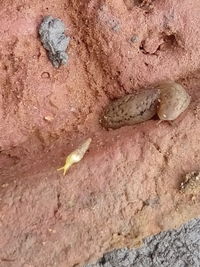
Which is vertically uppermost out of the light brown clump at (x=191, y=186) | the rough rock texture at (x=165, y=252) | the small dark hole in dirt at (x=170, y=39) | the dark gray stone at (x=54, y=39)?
the dark gray stone at (x=54, y=39)

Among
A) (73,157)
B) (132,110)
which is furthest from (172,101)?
(73,157)

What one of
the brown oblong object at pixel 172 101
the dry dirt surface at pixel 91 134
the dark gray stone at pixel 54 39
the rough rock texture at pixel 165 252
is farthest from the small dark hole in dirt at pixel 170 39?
the rough rock texture at pixel 165 252

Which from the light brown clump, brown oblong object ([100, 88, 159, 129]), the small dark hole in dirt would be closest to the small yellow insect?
brown oblong object ([100, 88, 159, 129])

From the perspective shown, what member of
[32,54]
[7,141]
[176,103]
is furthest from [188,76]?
[7,141]

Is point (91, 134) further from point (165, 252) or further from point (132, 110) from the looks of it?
point (165, 252)

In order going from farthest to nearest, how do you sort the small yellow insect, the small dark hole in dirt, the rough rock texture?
the small dark hole in dirt, the small yellow insect, the rough rock texture

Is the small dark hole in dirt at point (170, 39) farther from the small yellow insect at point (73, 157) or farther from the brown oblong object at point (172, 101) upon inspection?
the small yellow insect at point (73, 157)

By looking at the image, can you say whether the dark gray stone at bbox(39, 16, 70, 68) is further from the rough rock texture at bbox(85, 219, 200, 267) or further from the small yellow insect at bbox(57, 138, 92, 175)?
the rough rock texture at bbox(85, 219, 200, 267)

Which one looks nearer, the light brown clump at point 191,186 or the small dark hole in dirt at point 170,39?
the light brown clump at point 191,186
